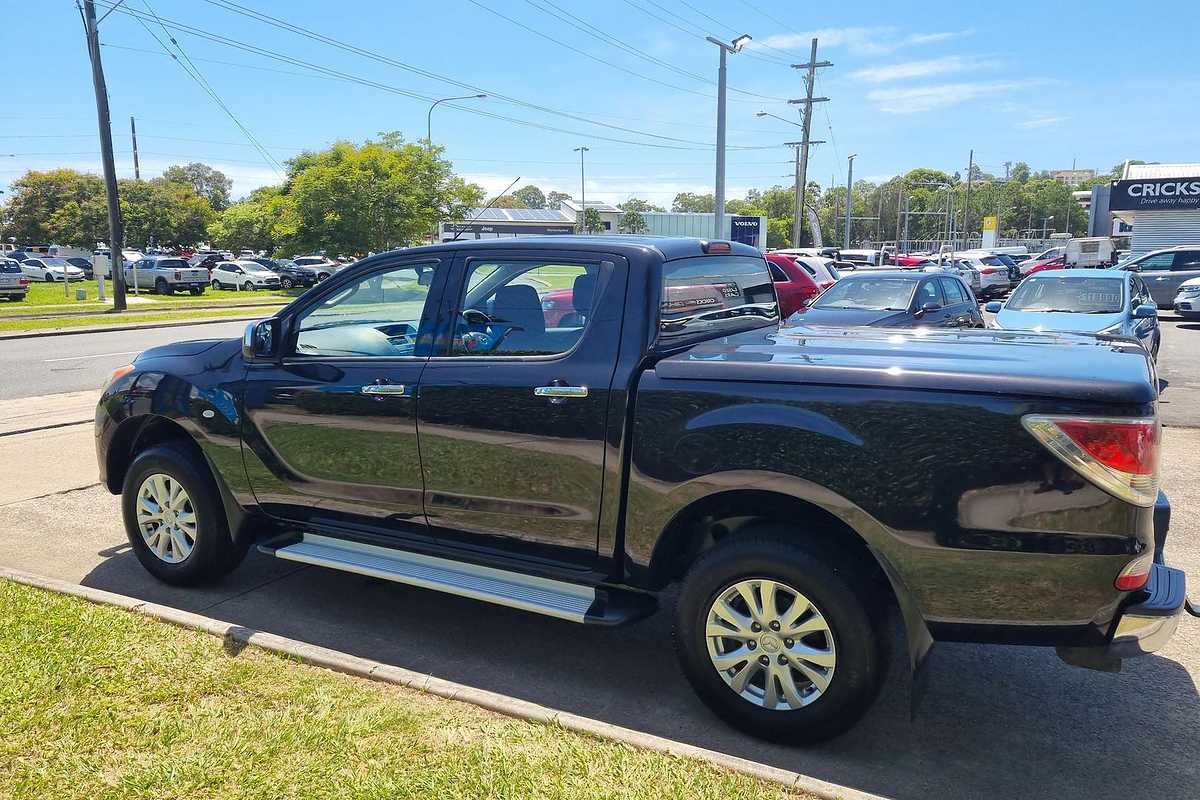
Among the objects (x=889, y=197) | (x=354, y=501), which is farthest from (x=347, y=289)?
Answer: (x=889, y=197)

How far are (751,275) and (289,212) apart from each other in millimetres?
39758

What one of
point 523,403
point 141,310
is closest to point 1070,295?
point 523,403

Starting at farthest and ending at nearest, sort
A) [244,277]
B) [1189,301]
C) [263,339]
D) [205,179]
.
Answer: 1. [205,179]
2. [244,277]
3. [1189,301]
4. [263,339]

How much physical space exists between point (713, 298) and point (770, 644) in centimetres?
177

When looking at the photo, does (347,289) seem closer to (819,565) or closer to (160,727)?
(160,727)

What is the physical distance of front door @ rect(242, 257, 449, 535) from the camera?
4.11 meters

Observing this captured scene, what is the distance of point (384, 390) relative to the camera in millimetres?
4074

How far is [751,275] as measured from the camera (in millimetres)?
4824

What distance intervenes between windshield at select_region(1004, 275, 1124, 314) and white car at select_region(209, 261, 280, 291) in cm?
3724

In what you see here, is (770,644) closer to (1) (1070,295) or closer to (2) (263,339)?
(2) (263,339)

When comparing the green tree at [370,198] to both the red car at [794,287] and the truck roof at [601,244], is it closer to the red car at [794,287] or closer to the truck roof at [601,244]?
the red car at [794,287]

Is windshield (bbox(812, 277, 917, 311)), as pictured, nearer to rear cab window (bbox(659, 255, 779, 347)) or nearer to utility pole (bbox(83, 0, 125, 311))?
rear cab window (bbox(659, 255, 779, 347))

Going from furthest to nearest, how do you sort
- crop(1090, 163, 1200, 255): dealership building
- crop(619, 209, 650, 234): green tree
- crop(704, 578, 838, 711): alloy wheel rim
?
crop(619, 209, 650, 234): green tree → crop(1090, 163, 1200, 255): dealership building → crop(704, 578, 838, 711): alloy wheel rim

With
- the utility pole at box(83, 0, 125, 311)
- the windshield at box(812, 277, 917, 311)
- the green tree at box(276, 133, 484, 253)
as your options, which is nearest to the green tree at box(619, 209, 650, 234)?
the green tree at box(276, 133, 484, 253)
